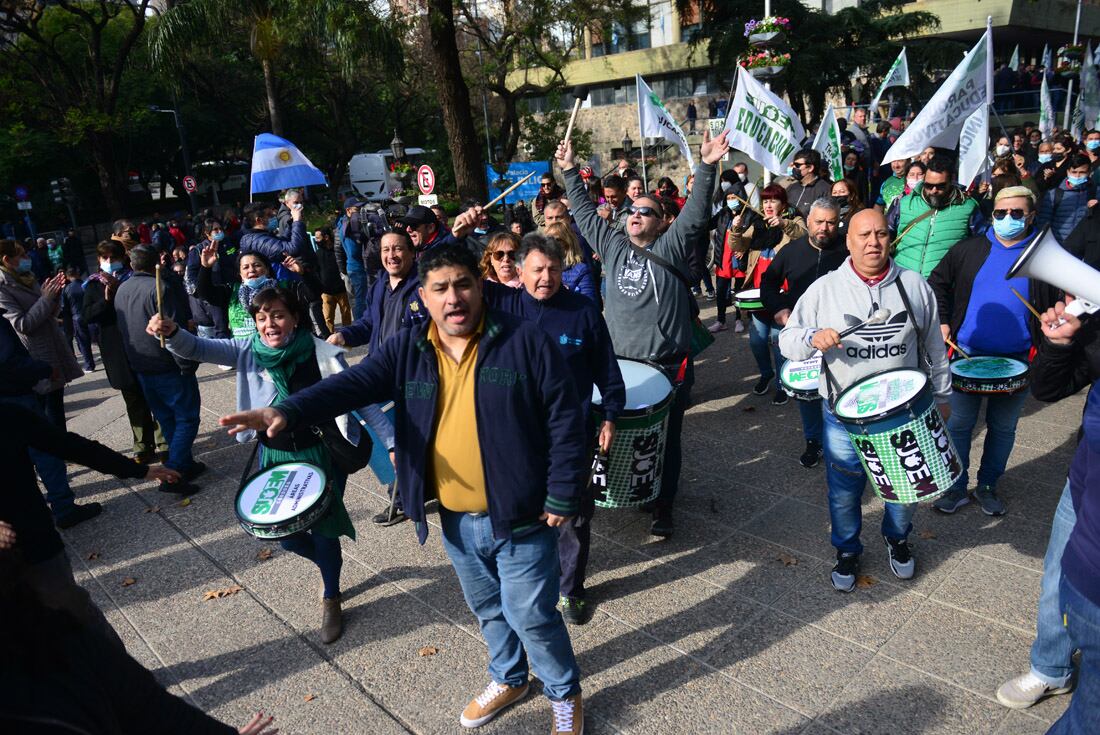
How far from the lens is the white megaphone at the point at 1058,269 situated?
2287 millimetres

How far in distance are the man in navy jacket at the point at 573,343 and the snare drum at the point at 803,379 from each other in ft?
5.17

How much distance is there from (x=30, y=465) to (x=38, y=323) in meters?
3.62

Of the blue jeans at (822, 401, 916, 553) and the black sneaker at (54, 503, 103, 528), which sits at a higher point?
the blue jeans at (822, 401, 916, 553)

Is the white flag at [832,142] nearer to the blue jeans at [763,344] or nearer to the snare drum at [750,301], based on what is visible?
the blue jeans at [763,344]

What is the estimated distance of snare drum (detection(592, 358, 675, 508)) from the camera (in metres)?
4.12

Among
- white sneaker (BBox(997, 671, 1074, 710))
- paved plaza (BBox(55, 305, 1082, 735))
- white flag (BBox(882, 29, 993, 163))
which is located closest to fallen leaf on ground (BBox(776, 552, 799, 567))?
paved plaza (BBox(55, 305, 1082, 735))

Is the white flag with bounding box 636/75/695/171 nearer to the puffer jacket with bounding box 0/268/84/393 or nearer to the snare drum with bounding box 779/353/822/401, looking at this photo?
the snare drum with bounding box 779/353/822/401

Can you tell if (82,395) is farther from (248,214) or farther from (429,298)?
(429,298)

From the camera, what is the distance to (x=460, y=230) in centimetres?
558

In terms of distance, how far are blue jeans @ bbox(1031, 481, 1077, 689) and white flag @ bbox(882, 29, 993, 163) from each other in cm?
485

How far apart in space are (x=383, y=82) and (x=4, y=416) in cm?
3822

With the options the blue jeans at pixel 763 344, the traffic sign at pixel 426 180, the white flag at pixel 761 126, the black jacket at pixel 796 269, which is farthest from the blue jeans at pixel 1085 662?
the traffic sign at pixel 426 180

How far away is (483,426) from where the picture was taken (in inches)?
111

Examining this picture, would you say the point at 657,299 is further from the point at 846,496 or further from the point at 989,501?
the point at 989,501
